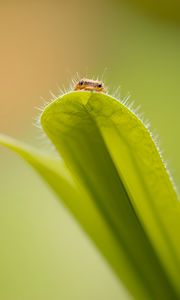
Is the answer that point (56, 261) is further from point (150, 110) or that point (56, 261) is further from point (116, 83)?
point (116, 83)

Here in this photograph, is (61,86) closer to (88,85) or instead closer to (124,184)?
(88,85)

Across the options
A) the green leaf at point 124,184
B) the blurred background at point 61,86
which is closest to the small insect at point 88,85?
the green leaf at point 124,184

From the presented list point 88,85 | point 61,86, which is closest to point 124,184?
point 88,85

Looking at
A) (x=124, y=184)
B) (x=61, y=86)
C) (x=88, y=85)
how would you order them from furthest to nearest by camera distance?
(x=61, y=86) → (x=88, y=85) → (x=124, y=184)

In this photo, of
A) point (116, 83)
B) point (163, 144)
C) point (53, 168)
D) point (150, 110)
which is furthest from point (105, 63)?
point (53, 168)

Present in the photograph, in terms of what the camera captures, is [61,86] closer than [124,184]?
No

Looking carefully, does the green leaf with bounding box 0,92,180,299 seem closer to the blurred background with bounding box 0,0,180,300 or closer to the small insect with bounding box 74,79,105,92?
the small insect with bounding box 74,79,105,92

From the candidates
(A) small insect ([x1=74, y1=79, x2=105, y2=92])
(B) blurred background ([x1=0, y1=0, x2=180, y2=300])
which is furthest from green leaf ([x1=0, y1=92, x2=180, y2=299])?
(B) blurred background ([x1=0, y1=0, x2=180, y2=300])
